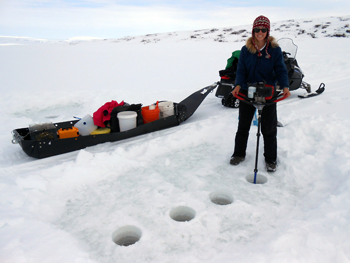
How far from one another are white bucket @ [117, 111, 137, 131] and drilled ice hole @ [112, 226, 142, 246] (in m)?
1.99

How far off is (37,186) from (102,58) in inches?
415

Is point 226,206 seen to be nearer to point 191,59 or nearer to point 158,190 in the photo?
point 158,190

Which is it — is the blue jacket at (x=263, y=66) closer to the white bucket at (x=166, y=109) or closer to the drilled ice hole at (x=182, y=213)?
the drilled ice hole at (x=182, y=213)

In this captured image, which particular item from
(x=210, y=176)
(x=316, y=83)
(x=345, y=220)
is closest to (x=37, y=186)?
(x=210, y=176)

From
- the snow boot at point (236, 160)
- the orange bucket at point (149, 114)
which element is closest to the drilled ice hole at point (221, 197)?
the snow boot at point (236, 160)

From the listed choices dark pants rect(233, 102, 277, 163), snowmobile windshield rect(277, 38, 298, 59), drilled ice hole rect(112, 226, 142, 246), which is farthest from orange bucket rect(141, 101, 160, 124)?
snowmobile windshield rect(277, 38, 298, 59)

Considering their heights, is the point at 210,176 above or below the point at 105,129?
below

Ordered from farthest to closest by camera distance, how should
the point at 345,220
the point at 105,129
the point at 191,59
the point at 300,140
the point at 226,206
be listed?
the point at 191,59
the point at 105,129
the point at 300,140
the point at 226,206
the point at 345,220

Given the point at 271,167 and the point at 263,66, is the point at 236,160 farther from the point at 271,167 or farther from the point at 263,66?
the point at 263,66

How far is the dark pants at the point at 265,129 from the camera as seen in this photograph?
9.07ft

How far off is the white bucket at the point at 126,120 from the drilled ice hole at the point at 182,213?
6.18 feet

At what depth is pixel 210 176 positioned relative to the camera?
2.87 meters

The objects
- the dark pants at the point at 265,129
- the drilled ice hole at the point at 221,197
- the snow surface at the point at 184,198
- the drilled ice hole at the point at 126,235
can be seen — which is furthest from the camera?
the dark pants at the point at 265,129

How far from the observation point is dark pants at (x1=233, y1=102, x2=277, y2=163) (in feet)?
9.07
